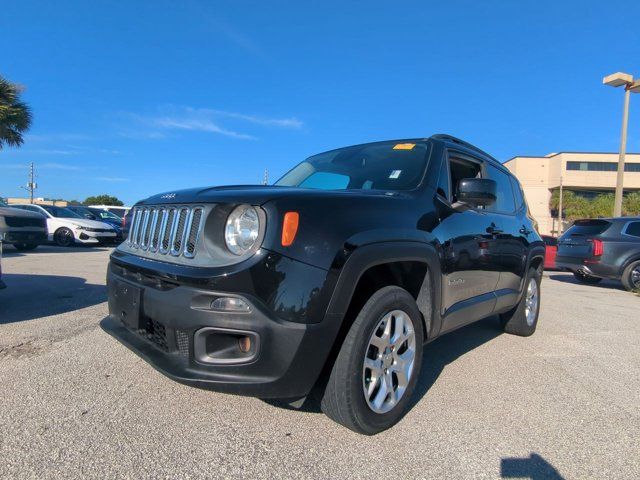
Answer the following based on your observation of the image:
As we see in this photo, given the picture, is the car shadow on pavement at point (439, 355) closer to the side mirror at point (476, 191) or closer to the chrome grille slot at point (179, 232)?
the chrome grille slot at point (179, 232)

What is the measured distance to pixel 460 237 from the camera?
3.28 m

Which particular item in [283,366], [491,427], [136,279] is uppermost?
[136,279]

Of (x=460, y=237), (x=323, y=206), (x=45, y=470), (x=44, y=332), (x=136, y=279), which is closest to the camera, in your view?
(x=45, y=470)

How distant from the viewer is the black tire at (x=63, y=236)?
48.5 ft

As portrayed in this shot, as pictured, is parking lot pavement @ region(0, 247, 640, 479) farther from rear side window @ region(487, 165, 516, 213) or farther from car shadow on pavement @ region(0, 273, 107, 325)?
rear side window @ region(487, 165, 516, 213)

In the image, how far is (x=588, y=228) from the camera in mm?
10031

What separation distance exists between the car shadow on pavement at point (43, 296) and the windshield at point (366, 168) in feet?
10.4

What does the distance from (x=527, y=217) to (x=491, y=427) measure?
10.7 ft

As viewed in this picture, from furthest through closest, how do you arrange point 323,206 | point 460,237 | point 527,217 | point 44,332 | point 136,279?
point 527,217, point 44,332, point 460,237, point 136,279, point 323,206

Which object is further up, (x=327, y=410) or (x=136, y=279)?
(x=136, y=279)

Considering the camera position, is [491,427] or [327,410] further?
[491,427]

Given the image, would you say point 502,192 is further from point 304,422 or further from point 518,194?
point 304,422

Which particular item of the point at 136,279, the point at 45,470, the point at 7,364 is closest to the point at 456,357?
the point at 136,279

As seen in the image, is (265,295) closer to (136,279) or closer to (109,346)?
(136,279)
